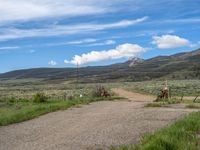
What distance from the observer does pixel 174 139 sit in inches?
476

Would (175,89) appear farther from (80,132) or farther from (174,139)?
(174,139)

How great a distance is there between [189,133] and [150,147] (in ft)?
10.1

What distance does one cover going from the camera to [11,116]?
20828 millimetres

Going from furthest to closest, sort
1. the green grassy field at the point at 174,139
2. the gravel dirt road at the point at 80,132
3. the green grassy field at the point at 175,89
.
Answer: the green grassy field at the point at 175,89 → the gravel dirt road at the point at 80,132 → the green grassy field at the point at 174,139

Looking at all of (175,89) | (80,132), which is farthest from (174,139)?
(175,89)

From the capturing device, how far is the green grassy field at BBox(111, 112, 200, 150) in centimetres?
1122

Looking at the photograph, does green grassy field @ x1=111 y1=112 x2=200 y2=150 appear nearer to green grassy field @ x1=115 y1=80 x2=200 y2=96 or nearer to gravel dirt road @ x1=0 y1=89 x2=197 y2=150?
gravel dirt road @ x1=0 y1=89 x2=197 y2=150

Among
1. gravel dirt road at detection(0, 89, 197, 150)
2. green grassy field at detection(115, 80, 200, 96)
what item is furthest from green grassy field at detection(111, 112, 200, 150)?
green grassy field at detection(115, 80, 200, 96)

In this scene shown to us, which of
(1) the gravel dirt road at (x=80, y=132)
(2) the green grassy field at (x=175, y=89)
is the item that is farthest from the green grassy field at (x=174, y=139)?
(2) the green grassy field at (x=175, y=89)

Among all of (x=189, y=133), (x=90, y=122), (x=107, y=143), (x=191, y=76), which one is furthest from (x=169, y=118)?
(x=191, y=76)

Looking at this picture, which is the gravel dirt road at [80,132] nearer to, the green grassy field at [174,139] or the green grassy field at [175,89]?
the green grassy field at [174,139]

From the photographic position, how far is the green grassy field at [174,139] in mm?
11219

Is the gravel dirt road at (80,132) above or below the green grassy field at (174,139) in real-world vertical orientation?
below

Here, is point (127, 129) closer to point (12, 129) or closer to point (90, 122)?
point (90, 122)
